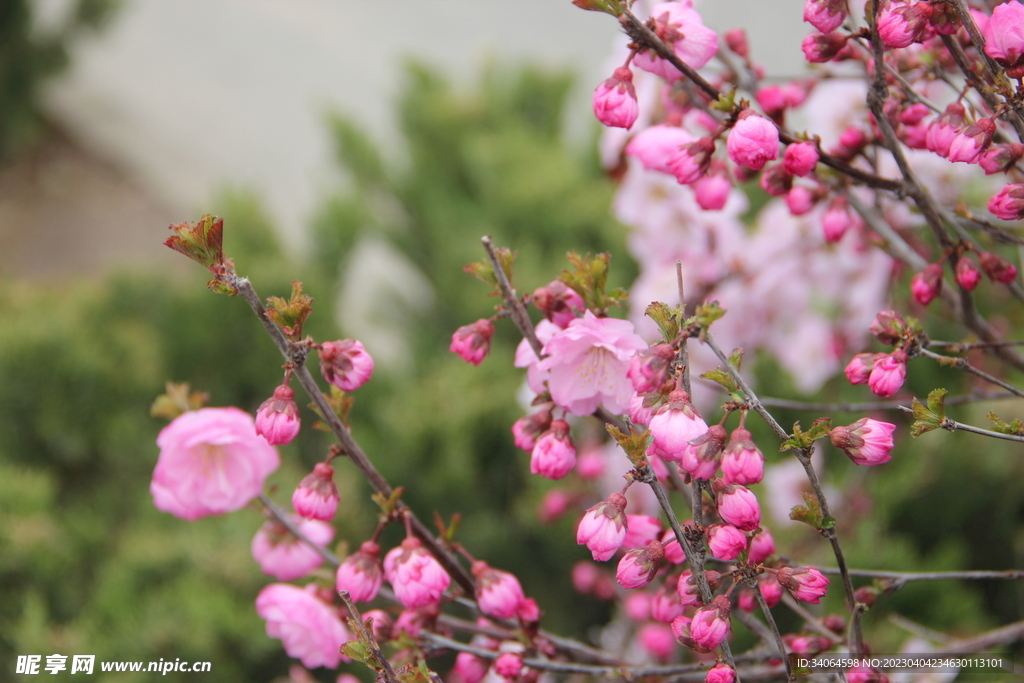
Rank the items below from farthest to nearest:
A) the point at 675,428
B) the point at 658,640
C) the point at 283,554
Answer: the point at 658,640 → the point at 283,554 → the point at 675,428

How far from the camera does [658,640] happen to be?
73 cm

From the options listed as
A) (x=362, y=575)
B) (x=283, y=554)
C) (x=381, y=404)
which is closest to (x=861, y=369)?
(x=362, y=575)

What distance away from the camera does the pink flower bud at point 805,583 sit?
1.34ft

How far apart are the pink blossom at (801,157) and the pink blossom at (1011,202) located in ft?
0.33

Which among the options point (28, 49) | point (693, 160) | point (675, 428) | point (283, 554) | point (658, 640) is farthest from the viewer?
point (28, 49)

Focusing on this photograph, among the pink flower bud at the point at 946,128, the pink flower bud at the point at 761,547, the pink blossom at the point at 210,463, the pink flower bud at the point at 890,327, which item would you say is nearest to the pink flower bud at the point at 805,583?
the pink flower bud at the point at 761,547

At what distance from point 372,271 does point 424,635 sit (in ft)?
8.68

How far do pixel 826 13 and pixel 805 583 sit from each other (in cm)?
33

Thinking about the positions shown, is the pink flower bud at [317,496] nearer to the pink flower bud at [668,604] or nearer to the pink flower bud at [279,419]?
the pink flower bud at [279,419]

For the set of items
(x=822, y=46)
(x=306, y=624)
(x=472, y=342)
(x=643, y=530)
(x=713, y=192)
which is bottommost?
(x=306, y=624)

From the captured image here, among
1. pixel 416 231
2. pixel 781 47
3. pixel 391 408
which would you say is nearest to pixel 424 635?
pixel 391 408

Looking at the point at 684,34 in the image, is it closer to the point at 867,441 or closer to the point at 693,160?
the point at 693,160

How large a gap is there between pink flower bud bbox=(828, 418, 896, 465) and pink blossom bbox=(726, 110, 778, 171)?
157mm

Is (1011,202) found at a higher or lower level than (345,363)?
higher
